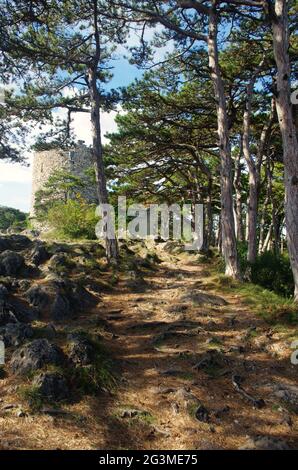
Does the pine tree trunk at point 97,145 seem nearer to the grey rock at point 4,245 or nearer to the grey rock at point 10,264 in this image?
the grey rock at point 4,245

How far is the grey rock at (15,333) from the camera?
596 cm

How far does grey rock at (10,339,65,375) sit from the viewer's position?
5.19m

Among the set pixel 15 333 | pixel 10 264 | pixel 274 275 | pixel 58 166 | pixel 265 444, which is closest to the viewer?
pixel 265 444

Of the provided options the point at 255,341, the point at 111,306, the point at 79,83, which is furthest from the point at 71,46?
the point at 255,341

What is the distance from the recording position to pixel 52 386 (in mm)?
4793

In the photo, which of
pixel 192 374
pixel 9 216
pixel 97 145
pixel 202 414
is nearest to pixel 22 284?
pixel 192 374

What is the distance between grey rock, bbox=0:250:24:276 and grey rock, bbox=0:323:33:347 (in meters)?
3.63

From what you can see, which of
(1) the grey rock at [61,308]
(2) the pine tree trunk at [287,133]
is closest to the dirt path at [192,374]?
(1) the grey rock at [61,308]

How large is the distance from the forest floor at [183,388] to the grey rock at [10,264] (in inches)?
99.0

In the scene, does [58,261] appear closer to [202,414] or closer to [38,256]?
[38,256]

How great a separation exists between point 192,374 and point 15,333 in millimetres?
2927

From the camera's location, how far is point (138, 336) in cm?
734
